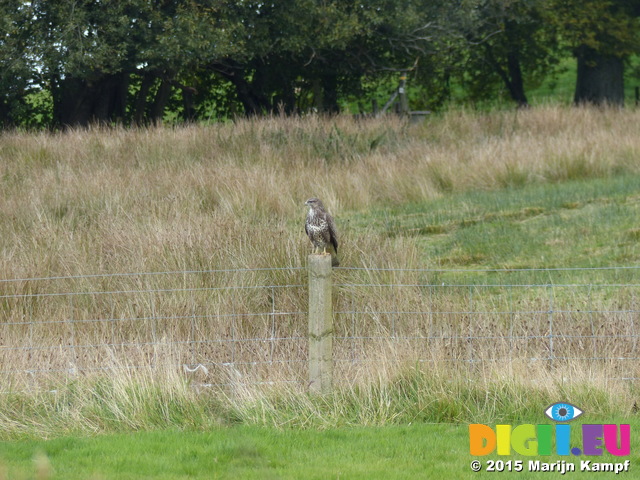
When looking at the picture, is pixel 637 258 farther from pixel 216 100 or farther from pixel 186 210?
pixel 216 100

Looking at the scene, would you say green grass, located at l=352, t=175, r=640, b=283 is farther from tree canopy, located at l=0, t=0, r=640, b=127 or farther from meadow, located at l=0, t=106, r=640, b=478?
tree canopy, located at l=0, t=0, r=640, b=127

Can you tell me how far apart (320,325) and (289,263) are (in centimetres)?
227

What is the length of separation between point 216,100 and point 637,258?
19.9 m

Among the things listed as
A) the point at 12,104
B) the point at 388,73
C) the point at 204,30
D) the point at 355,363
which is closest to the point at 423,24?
the point at 388,73

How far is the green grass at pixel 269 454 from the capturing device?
4.84m

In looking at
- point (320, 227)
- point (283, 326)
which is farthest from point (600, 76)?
→ point (320, 227)

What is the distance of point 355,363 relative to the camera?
20.8ft

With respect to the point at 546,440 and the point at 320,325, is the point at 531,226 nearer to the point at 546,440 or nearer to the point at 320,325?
the point at 320,325

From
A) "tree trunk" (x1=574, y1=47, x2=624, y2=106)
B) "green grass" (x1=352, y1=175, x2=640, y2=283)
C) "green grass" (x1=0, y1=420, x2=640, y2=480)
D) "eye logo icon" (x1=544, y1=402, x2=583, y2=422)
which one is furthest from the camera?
"tree trunk" (x1=574, y1=47, x2=624, y2=106)

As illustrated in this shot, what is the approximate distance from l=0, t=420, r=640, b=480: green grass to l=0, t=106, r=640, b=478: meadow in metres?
0.21

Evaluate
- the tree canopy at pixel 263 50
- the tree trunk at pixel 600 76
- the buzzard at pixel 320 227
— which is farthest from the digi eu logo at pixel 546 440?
the tree trunk at pixel 600 76

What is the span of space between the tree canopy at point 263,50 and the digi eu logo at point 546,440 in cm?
1529

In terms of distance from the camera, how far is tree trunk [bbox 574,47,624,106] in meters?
29.0

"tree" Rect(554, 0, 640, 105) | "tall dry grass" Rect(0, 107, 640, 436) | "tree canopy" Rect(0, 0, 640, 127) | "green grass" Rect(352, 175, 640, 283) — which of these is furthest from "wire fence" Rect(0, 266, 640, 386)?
"tree" Rect(554, 0, 640, 105)
